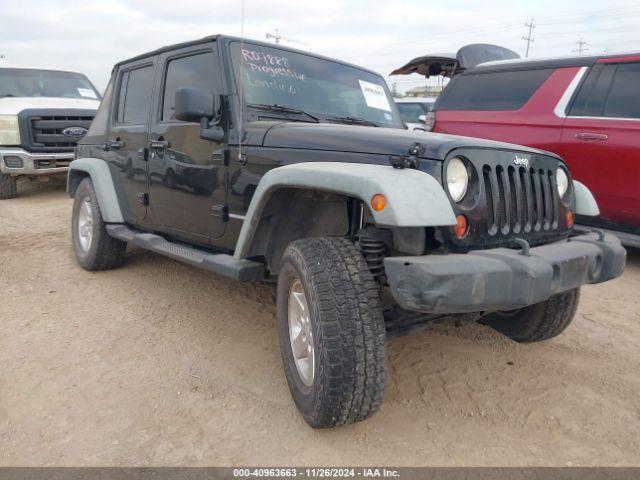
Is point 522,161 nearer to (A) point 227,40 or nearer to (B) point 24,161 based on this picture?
(A) point 227,40

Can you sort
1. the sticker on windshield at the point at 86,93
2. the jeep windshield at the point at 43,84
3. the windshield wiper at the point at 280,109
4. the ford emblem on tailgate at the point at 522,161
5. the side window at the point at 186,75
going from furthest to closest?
the sticker on windshield at the point at 86,93 < the jeep windshield at the point at 43,84 < the side window at the point at 186,75 < the windshield wiper at the point at 280,109 < the ford emblem on tailgate at the point at 522,161

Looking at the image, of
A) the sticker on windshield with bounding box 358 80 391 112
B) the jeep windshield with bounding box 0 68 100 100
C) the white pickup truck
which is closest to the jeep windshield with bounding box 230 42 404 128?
the sticker on windshield with bounding box 358 80 391 112

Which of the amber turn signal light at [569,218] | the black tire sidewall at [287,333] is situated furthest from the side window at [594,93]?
the black tire sidewall at [287,333]

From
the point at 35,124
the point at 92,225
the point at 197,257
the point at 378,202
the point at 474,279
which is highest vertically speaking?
the point at 378,202

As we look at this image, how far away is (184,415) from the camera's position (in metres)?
2.50

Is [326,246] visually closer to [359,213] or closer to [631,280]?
[359,213]

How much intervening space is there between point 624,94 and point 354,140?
3.42m

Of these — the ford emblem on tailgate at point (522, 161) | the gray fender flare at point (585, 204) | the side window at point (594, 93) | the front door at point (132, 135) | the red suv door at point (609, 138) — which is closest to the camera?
the ford emblem on tailgate at point (522, 161)

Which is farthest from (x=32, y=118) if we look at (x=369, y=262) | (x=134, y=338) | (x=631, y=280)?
(x=631, y=280)

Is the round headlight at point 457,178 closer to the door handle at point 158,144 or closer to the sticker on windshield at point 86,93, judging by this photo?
the door handle at point 158,144

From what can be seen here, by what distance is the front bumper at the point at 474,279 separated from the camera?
6.31ft

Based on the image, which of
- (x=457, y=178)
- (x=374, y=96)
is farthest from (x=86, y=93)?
(x=457, y=178)

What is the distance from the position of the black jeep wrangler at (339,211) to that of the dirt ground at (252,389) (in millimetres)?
240

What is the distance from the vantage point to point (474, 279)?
1944mm
